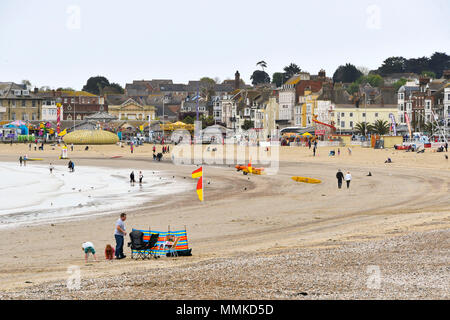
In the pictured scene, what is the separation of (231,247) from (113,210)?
40.2 feet

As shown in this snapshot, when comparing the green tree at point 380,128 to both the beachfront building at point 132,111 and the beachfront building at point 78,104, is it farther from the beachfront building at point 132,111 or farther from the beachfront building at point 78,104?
the beachfront building at point 78,104

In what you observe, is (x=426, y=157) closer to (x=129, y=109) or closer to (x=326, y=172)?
(x=326, y=172)

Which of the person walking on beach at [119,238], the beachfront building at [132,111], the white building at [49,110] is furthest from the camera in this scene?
the beachfront building at [132,111]

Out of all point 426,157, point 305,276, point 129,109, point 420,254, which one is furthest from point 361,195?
point 129,109

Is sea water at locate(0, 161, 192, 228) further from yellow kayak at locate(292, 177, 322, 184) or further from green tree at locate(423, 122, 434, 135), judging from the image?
green tree at locate(423, 122, 434, 135)

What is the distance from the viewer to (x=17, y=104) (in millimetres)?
131500

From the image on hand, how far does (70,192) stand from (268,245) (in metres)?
22.3

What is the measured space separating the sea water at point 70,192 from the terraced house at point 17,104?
73.6 meters

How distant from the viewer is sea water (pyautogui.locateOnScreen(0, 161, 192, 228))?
31736mm

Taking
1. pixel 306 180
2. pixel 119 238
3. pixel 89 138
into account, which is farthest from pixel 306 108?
pixel 119 238

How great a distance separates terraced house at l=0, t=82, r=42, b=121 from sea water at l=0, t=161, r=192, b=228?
242 ft

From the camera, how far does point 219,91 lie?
168m

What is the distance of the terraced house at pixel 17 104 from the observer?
130 metres

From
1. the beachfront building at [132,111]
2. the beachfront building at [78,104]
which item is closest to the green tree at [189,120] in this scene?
the beachfront building at [132,111]
